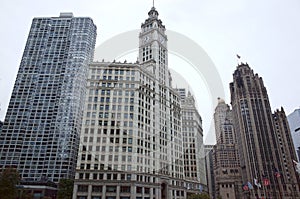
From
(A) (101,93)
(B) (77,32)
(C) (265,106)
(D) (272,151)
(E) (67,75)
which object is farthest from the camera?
(C) (265,106)

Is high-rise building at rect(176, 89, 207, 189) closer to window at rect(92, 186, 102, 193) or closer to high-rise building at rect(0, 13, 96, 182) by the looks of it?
window at rect(92, 186, 102, 193)

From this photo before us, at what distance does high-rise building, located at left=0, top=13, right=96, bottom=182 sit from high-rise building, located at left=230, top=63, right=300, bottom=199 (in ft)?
268

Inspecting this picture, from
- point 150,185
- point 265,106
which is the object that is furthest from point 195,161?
point 265,106

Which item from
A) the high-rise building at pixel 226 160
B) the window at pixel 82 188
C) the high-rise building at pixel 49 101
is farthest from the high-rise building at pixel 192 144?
the high-rise building at pixel 49 101

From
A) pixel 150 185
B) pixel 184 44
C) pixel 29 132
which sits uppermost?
pixel 29 132

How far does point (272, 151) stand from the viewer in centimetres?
11219

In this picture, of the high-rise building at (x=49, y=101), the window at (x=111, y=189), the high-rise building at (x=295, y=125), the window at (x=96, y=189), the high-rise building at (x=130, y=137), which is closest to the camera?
the window at (x=96, y=189)

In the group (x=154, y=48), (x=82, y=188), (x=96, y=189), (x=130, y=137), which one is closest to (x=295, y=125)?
(x=154, y=48)

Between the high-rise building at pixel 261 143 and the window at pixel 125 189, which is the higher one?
the high-rise building at pixel 261 143

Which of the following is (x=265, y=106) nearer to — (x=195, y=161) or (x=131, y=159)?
(x=195, y=161)

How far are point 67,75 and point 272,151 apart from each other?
105 meters

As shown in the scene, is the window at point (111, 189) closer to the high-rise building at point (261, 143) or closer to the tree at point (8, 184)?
the tree at point (8, 184)

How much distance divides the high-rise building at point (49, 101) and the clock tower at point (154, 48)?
36499 millimetres

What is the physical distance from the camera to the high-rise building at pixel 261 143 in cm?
10562
